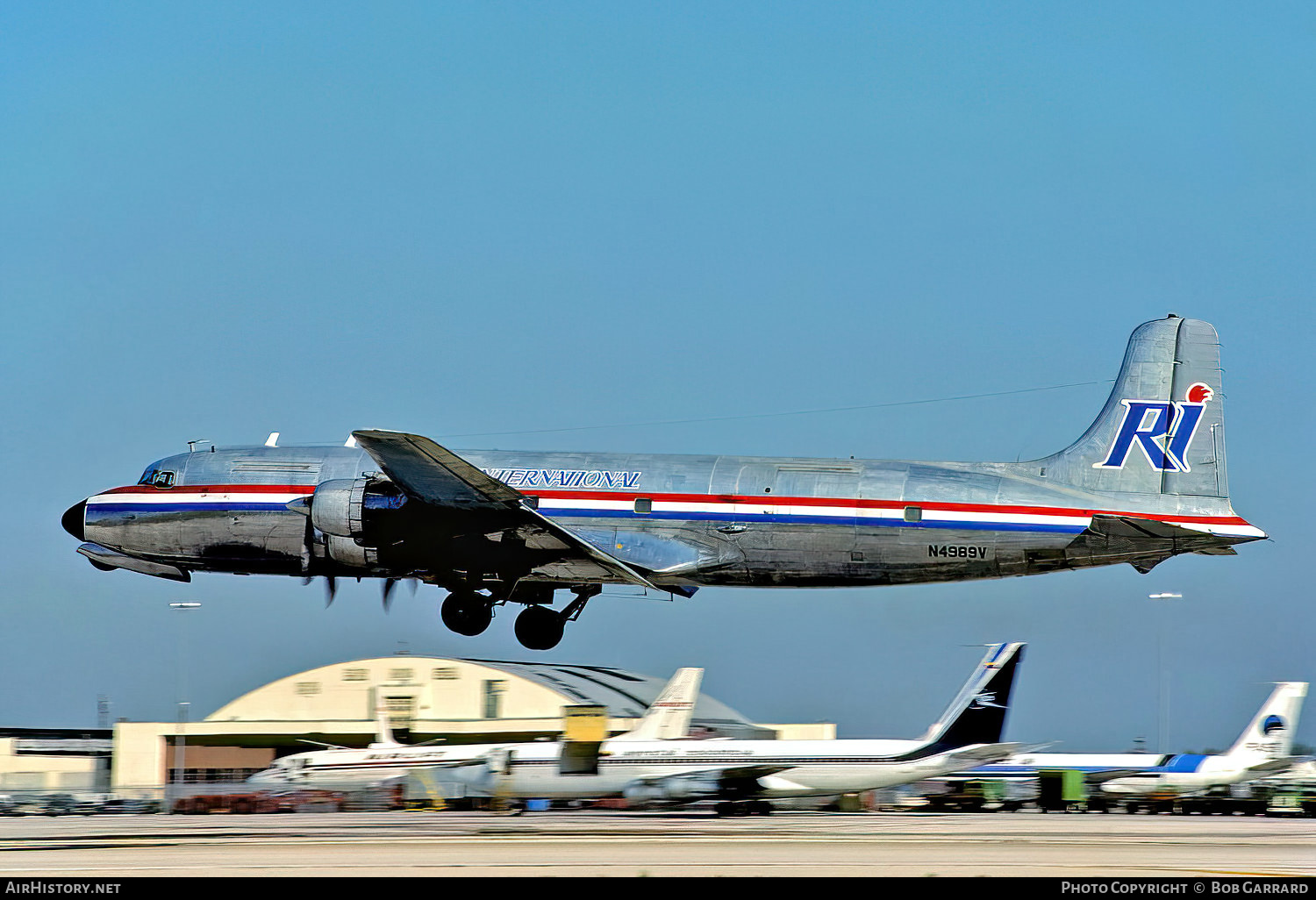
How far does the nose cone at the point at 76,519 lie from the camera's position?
34188mm

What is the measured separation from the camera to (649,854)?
28.2 metres

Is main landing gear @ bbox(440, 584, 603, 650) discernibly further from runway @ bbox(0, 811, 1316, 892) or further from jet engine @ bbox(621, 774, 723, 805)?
jet engine @ bbox(621, 774, 723, 805)

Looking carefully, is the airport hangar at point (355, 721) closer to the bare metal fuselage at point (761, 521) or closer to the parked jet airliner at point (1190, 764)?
the parked jet airliner at point (1190, 764)

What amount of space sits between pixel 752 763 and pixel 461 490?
16560mm

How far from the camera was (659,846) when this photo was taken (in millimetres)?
30125

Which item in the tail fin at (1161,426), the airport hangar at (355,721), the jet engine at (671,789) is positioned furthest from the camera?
the airport hangar at (355,721)

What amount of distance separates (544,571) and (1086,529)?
433 inches

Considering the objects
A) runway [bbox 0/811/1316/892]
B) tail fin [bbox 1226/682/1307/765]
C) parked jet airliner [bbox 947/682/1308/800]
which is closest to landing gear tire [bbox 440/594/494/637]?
runway [bbox 0/811/1316/892]

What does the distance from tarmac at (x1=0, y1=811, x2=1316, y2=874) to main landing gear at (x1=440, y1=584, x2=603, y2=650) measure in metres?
4.38

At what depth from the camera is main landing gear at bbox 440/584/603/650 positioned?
3241cm

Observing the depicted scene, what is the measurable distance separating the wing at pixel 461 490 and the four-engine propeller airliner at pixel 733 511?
4cm

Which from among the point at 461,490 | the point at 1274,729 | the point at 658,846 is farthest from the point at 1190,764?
the point at 461,490

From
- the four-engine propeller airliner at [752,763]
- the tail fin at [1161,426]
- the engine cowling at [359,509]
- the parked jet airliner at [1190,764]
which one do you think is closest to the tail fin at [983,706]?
the four-engine propeller airliner at [752,763]
